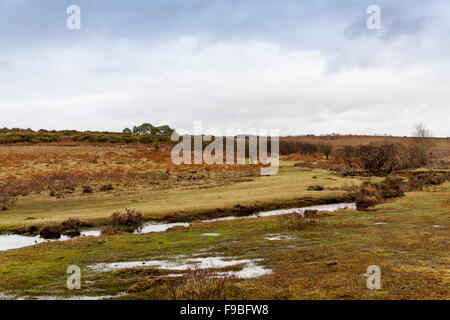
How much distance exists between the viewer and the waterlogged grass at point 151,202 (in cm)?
2766

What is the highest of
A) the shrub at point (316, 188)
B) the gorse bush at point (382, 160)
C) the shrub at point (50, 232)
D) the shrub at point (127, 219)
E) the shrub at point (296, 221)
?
the gorse bush at point (382, 160)

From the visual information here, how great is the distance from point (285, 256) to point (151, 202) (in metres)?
20.4

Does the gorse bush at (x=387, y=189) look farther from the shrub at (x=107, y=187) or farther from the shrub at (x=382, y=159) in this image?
the shrub at (x=107, y=187)

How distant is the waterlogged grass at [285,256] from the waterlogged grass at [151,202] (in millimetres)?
6345

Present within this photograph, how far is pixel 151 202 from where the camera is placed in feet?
110

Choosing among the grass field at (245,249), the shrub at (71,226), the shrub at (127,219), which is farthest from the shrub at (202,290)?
the shrub at (127,219)

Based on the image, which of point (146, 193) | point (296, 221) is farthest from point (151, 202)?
point (296, 221)

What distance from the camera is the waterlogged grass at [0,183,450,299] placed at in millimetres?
11117

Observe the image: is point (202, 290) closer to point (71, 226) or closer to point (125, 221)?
point (125, 221)

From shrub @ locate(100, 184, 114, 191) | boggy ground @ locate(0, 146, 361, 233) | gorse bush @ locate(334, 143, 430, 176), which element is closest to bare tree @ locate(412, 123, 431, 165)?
gorse bush @ locate(334, 143, 430, 176)

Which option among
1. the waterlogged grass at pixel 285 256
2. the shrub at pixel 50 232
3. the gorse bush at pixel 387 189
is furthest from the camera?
the gorse bush at pixel 387 189

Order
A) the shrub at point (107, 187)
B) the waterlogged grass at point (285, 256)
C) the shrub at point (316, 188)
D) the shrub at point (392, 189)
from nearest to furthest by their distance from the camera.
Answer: the waterlogged grass at point (285, 256), the shrub at point (392, 189), the shrub at point (316, 188), the shrub at point (107, 187)
